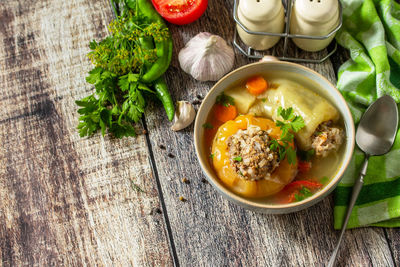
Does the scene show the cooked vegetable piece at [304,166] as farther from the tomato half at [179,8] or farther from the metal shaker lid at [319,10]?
the tomato half at [179,8]

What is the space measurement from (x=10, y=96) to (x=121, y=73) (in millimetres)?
644

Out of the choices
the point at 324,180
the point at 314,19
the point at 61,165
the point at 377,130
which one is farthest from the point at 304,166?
the point at 61,165

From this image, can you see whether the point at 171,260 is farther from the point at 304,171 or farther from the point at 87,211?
the point at 304,171

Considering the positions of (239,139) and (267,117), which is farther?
(267,117)

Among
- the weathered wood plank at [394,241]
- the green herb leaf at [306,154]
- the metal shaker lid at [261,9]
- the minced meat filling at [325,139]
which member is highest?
the metal shaker lid at [261,9]

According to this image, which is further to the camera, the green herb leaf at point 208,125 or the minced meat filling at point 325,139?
the green herb leaf at point 208,125

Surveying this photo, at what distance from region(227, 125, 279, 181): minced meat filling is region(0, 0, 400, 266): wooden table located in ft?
1.04

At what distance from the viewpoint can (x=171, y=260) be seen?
79.4 inches

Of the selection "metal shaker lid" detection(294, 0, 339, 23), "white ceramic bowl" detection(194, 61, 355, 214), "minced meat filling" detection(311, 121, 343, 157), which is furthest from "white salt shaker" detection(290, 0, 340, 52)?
"minced meat filling" detection(311, 121, 343, 157)

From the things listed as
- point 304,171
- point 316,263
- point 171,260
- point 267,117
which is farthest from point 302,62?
point 171,260

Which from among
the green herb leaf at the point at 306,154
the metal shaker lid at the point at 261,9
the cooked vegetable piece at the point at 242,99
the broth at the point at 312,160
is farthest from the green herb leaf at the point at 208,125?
the metal shaker lid at the point at 261,9

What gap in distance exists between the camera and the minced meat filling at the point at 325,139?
1851mm

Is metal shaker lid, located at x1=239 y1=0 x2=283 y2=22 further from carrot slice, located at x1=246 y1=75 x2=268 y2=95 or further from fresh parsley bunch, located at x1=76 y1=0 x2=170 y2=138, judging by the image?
fresh parsley bunch, located at x1=76 y1=0 x2=170 y2=138

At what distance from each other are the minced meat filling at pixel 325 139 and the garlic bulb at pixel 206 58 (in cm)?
56
